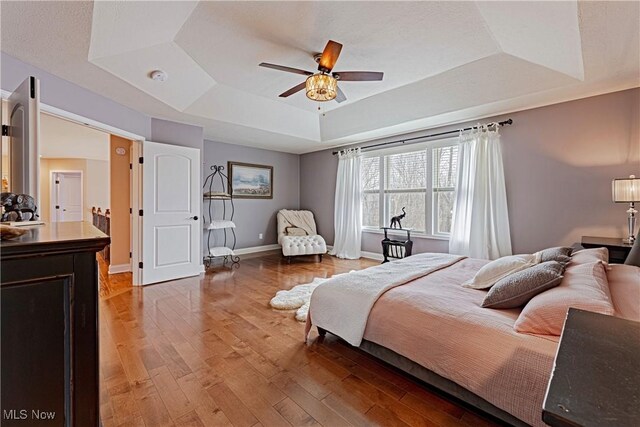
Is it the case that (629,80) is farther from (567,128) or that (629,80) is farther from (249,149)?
(249,149)

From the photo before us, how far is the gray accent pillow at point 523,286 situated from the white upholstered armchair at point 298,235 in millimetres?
3944

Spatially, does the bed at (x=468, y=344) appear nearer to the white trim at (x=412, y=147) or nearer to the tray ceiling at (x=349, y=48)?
the tray ceiling at (x=349, y=48)

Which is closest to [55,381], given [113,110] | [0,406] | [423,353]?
[0,406]

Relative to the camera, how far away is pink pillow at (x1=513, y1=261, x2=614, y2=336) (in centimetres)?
133

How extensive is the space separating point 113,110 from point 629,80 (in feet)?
19.3

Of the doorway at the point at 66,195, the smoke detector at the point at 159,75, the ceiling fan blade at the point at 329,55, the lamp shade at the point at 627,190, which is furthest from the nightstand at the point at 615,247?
the doorway at the point at 66,195

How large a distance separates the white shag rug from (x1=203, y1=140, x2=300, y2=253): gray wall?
8.92 ft

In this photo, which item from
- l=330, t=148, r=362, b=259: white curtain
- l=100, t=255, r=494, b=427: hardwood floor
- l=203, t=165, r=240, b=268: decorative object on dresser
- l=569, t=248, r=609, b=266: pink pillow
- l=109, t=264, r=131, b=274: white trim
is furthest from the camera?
l=330, t=148, r=362, b=259: white curtain

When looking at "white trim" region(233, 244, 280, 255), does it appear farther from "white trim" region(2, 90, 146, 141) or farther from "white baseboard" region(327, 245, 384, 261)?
"white trim" region(2, 90, 146, 141)

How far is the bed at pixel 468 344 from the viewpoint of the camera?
4.33 ft

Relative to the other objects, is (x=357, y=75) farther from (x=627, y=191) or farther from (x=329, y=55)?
(x=627, y=191)

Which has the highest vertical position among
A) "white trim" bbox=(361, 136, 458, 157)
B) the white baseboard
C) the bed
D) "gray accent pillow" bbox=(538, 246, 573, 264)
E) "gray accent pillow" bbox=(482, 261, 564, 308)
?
"white trim" bbox=(361, 136, 458, 157)
